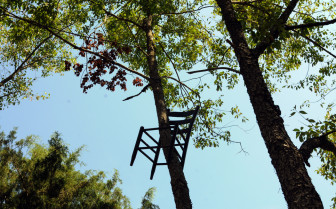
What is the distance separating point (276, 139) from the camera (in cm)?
425

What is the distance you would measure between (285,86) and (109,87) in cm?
807

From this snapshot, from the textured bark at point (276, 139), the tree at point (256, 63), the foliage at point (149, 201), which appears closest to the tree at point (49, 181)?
the foliage at point (149, 201)

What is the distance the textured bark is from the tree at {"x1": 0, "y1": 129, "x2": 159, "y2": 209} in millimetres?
13509

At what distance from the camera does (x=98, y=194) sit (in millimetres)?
17781

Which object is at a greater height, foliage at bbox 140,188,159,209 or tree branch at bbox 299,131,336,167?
foliage at bbox 140,188,159,209

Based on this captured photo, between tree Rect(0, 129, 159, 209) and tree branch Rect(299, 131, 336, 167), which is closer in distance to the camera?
tree branch Rect(299, 131, 336, 167)

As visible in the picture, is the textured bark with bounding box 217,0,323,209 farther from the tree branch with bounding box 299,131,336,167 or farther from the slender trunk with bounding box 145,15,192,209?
the slender trunk with bounding box 145,15,192,209

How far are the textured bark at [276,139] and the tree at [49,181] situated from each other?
13509 mm

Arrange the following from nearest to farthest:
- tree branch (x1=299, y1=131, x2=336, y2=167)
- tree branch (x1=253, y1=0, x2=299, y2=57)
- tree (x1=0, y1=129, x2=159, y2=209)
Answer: tree branch (x1=299, y1=131, x2=336, y2=167)
tree branch (x1=253, y1=0, x2=299, y2=57)
tree (x1=0, y1=129, x2=159, y2=209)

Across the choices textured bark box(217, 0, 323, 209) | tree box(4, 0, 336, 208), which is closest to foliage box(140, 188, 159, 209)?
tree box(4, 0, 336, 208)

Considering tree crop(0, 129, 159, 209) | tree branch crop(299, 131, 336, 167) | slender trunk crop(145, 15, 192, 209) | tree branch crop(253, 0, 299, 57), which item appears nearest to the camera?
tree branch crop(299, 131, 336, 167)

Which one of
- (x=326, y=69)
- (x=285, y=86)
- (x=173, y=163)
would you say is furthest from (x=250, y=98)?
(x=285, y=86)

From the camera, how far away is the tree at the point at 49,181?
1532 centimetres

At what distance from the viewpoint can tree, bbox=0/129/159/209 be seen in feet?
50.3
